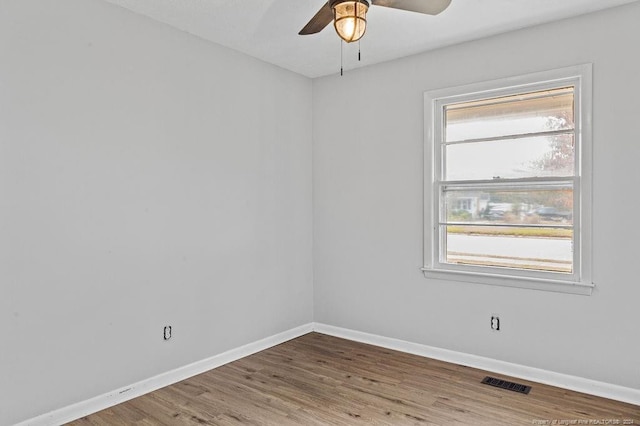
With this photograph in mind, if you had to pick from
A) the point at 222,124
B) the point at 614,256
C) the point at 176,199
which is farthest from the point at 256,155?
the point at 614,256

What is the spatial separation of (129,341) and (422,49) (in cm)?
325

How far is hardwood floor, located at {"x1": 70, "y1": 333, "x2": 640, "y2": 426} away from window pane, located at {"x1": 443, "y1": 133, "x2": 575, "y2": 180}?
1.58 meters

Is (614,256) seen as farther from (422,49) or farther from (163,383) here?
(163,383)

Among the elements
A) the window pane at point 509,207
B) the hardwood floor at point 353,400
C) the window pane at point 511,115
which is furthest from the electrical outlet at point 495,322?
the window pane at point 511,115

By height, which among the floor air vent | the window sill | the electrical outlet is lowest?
the floor air vent

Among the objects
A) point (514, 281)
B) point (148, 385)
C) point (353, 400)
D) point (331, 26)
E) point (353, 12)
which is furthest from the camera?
point (514, 281)

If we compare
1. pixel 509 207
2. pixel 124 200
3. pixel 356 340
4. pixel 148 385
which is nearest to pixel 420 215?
pixel 509 207

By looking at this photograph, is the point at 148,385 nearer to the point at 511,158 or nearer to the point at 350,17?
the point at 350,17

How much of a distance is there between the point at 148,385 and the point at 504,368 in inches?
105

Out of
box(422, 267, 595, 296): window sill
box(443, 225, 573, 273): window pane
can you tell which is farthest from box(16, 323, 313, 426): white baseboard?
box(443, 225, 573, 273): window pane

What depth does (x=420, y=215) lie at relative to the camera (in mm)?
3938

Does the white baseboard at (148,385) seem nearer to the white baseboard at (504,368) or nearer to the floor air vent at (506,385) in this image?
the white baseboard at (504,368)

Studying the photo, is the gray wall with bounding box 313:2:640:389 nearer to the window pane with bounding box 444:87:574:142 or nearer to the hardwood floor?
the window pane with bounding box 444:87:574:142

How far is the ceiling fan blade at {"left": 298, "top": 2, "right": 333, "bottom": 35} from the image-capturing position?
232cm
